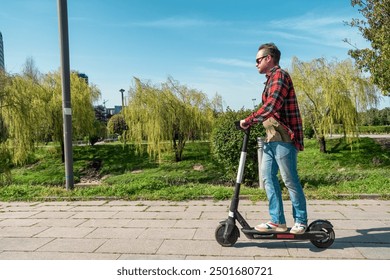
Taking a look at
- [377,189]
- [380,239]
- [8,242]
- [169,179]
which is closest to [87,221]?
[8,242]

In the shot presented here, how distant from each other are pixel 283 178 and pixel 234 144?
16.5ft

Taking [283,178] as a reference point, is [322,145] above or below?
below

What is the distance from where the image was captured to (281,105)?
10.2 feet

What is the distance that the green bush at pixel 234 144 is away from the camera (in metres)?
7.93

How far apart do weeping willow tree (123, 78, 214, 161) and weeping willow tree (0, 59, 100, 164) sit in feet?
10.4

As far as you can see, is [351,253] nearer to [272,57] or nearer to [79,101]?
[272,57]

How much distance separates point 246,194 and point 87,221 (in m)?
2.68

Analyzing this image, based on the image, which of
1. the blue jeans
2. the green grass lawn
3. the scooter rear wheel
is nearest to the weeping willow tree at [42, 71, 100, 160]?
the green grass lawn

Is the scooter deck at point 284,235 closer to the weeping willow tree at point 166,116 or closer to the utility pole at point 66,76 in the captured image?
the utility pole at point 66,76

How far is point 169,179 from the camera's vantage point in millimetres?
13617

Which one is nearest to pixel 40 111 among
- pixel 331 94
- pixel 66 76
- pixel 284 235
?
pixel 66 76

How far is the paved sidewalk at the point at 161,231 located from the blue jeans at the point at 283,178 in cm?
33

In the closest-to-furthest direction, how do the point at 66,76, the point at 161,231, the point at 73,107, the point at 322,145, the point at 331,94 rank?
1. the point at 161,231
2. the point at 66,76
3. the point at 331,94
4. the point at 322,145
5. the point at 73,107

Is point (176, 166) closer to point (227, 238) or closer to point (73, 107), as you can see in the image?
point (73, 107)
